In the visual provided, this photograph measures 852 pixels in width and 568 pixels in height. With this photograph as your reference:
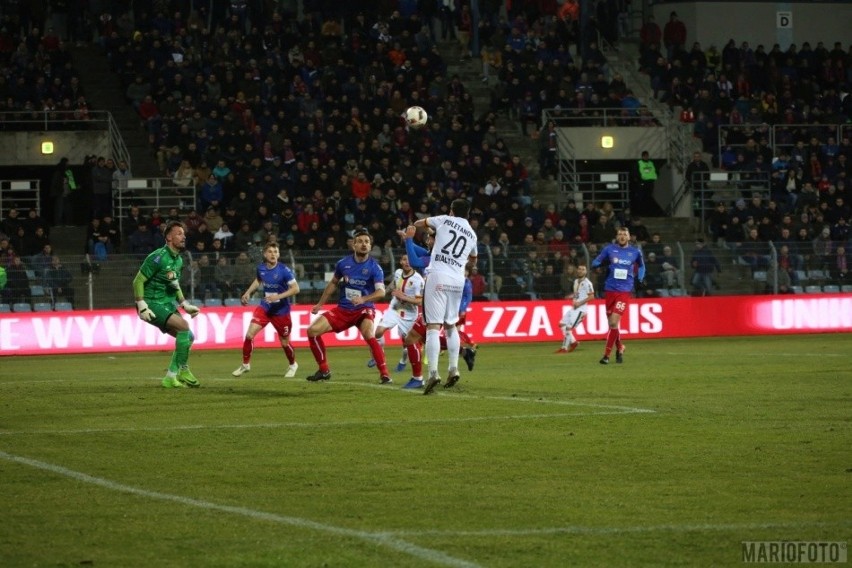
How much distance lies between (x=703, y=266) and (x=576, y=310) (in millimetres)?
5945

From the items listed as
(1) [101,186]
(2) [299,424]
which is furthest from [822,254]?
(2) [299,424]

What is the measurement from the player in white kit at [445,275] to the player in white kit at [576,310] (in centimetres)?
1316

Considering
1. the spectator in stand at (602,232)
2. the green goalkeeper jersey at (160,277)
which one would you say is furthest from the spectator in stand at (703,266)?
the green goalkeeper jersey at (160,277)

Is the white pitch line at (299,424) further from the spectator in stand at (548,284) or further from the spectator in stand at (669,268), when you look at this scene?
the spectator in stand at (669,268)

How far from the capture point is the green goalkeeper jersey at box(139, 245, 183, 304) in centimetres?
1892

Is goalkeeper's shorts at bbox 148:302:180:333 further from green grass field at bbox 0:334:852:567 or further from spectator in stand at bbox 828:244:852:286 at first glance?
spectator in stand at bbox 828:244:852:286

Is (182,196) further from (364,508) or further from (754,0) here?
(364,508)

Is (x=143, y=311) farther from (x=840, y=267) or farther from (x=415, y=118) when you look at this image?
(x=840, y=267)

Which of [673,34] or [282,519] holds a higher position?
[673,34]

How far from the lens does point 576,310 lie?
31000 millimetres

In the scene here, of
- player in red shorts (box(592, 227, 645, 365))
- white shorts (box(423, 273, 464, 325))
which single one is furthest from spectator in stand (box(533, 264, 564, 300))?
white shorts (box(423, 273, 464, 325))

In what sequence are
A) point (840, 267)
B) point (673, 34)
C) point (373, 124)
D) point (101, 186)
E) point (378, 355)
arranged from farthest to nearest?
point (673, 34), point (373, 124), point (101, 186), point (840, 267), point (378, 355)

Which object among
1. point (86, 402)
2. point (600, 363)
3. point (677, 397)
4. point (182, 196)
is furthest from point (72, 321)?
point (677, 397)

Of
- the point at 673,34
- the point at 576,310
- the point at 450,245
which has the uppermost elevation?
the point at 673,34
